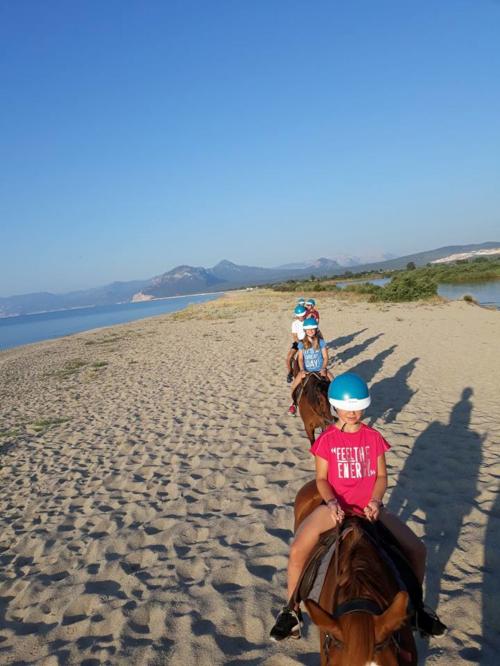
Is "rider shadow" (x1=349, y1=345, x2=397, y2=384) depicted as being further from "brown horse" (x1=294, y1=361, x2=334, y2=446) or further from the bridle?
the bridle

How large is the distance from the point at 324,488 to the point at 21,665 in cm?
293

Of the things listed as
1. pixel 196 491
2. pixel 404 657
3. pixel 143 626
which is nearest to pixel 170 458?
pixel 196 491

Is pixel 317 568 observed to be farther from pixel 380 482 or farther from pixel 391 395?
pixel 391 395

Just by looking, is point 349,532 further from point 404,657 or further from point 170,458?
point 170,458

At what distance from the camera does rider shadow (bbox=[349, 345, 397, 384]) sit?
1265cm

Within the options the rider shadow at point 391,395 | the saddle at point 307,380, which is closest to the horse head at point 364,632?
the saddle at point 307,380

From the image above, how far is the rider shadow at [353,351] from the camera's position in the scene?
1548 cm

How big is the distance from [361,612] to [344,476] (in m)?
1.30

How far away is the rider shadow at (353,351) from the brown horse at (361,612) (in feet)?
42.7

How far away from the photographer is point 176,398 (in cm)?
1168

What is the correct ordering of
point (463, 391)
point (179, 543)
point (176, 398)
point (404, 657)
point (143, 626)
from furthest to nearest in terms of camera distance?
point (176, 398) → point (463, 391) → point (179, 543) → point (143, 626) → point (404, 657)

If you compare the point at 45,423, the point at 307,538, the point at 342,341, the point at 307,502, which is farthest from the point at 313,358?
the point at 342,341

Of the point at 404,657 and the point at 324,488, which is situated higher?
the point at 324,488

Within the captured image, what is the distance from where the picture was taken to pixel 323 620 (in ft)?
5.93
